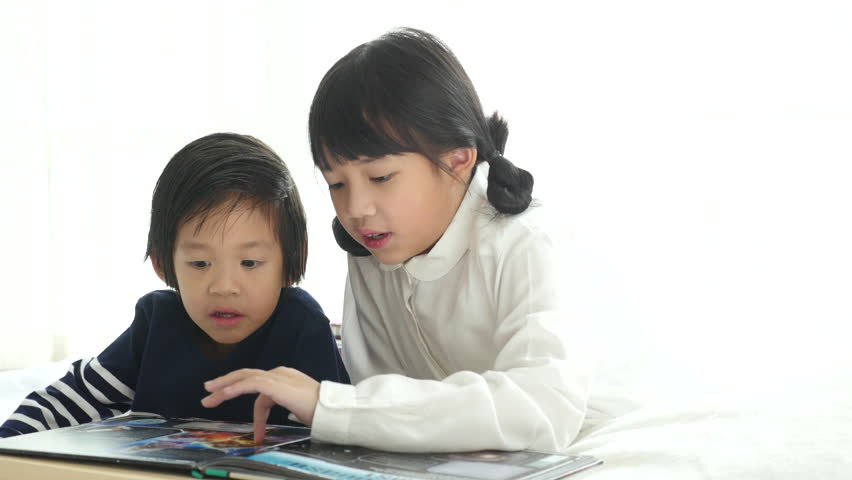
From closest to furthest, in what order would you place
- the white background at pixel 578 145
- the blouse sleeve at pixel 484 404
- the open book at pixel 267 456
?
the open book at pixel 267 456
the blouse sleeve at pixel 484 404
the white background at pixel 578 145

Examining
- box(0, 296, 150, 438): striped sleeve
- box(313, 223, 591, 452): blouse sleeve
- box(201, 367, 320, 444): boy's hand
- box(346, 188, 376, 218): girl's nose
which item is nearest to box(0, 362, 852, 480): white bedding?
box(313, 223, 591, 452): blouse sleeve

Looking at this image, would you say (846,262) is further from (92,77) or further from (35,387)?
(92,77)

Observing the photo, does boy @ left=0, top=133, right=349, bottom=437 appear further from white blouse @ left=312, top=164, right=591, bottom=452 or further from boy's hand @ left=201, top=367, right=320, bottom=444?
boy's hand @ left=201, top=367, right=320, bottom=444

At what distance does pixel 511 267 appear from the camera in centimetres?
110

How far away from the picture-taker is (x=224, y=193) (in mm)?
1165

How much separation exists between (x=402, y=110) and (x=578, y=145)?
54.3 inches

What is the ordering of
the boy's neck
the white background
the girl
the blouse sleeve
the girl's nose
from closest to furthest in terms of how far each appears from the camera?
the blouse sleeve, the girl, the girl's nose, the boy's neck, the white background

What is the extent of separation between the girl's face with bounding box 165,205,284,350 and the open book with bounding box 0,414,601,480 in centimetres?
24

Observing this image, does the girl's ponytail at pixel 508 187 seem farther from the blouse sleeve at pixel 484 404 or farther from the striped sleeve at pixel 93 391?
the striped sleeve at pixel 93 391

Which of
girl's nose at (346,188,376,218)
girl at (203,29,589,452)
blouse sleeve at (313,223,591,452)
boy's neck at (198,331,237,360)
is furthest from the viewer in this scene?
boy's neck at (198,331,237,360)

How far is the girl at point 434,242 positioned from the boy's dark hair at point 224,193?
7cm

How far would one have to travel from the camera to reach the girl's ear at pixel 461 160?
3.92ft

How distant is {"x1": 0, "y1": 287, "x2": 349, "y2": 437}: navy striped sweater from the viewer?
1.20 metres

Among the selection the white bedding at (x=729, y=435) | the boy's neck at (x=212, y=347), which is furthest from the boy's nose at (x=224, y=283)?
the white bedding at (x=729, y=435)
